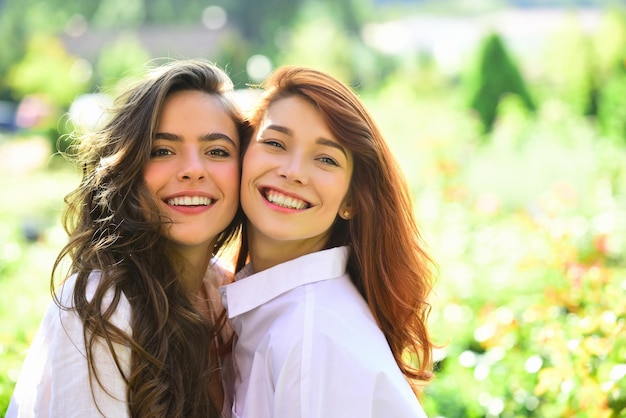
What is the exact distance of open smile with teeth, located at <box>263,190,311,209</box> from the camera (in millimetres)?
2480

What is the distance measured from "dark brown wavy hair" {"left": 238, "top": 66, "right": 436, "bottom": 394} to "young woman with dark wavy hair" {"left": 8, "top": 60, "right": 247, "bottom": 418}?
0.27m

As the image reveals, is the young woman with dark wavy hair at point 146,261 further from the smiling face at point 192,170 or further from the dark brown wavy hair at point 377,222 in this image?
the dark brown wavy hair at point 377,222

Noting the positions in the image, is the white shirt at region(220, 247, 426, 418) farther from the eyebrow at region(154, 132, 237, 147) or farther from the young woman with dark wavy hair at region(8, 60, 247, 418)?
the eyebrow at region(154, 132, 237, 147)

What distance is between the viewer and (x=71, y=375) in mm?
2078

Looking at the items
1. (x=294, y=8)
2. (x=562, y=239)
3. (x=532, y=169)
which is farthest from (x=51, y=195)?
(x=294, y=8)

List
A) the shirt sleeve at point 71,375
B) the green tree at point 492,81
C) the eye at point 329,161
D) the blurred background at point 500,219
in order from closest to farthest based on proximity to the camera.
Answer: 1. the shirt sleeve at point 71,375
2. the eye at point 329,161
3. the blurred background at point 500,219
4. the green tree at point 492,81

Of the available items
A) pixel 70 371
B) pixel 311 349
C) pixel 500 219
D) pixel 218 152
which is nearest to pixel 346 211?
pixel 218 152

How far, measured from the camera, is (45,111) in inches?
687

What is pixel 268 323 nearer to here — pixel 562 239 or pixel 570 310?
pixel 570 310

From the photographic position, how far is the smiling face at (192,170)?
97.9 inches

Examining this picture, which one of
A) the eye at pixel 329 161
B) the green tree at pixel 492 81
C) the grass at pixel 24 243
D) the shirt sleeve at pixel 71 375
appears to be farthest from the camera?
the green tree at pixel 492 81

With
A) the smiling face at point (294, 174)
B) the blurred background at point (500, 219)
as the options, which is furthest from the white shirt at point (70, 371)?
the smiling face at point (294, 174)

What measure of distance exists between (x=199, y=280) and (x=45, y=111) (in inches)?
630

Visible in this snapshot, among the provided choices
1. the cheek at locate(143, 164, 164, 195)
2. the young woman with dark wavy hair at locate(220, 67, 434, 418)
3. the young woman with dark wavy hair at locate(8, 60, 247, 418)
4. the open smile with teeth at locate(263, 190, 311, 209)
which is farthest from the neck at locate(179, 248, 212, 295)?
the open smile with teeth at locate(263, 190, 311, 209)
